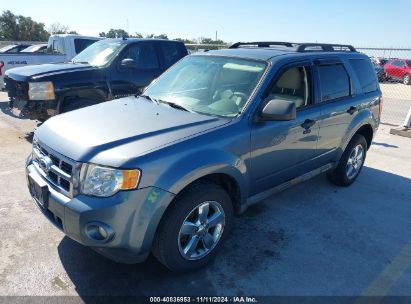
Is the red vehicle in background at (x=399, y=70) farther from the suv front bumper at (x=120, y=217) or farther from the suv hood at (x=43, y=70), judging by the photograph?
the suv front bumper at (x=120, y=217)

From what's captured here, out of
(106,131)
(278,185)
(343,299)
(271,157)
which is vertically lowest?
(343,299)

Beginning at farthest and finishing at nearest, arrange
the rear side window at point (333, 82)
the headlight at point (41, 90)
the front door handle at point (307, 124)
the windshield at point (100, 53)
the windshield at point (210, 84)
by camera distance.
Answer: the windshield at point (100, 53)
the headlight at point (41, 90)
the rear side window at point (333, 82)
the front door handle at point (307, 124)
the windshield at point (210, 84)

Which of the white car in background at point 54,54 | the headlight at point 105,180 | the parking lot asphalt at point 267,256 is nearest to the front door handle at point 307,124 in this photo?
the parking lot asphalt at point 267,256

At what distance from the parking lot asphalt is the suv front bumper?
18.4 inches

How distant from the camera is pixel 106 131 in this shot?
294 centimetres

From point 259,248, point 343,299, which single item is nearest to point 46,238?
point 259,248

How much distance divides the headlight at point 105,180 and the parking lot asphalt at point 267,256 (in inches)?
34.1

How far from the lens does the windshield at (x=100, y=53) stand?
22.8 ft

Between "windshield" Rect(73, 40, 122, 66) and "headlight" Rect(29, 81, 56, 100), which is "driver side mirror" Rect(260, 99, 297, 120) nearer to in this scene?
"headlight" Rect(29, 81, 56, 100)

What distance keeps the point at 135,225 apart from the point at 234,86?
1750 millimetres

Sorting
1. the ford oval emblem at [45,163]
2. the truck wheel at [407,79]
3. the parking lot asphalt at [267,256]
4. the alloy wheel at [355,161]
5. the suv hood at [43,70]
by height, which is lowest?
the truck wheel at [407,79]

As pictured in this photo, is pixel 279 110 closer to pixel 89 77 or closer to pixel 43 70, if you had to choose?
pixel 89 77

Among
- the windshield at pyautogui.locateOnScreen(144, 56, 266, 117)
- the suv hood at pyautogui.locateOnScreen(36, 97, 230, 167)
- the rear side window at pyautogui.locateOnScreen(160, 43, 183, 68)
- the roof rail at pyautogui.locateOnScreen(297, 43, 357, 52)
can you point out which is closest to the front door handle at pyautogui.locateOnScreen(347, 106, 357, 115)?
the roof rail at pyautogui.locateOnScreen(297, 43, 357, 52)

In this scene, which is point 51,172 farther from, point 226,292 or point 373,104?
point 373,104
